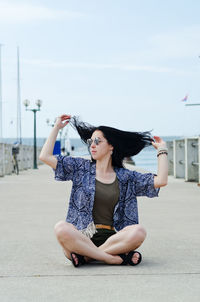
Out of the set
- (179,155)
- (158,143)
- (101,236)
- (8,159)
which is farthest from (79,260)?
(8,159)

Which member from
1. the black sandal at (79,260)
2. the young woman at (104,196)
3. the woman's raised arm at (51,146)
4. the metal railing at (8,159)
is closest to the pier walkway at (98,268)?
the black sandal at (79,260)

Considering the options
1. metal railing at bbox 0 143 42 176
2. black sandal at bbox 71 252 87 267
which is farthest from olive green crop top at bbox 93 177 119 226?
metal railing at bbox 0 143 42 176

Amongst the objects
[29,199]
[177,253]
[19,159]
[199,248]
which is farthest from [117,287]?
[19,159]

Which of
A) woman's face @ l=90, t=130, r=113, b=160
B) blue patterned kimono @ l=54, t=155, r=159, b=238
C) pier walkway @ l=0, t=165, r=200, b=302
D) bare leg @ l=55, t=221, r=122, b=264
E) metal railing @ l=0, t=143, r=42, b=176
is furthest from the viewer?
metal railing @ l=0, t=143, r=42, b=176

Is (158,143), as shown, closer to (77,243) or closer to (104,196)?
(104,196)

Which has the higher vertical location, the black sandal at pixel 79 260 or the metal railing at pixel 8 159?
the black sandal at pixel 79 260

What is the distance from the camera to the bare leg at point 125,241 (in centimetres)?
530

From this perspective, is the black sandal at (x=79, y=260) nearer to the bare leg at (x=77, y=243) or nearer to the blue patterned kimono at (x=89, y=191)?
the bare leg at (x=77, y=243)

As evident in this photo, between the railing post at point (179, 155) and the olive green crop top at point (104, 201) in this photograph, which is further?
the railing post at point (179, 155)

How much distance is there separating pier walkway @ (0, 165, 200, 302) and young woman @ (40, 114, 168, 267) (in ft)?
0.52

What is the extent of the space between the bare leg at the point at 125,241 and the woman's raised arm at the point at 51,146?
81 cm

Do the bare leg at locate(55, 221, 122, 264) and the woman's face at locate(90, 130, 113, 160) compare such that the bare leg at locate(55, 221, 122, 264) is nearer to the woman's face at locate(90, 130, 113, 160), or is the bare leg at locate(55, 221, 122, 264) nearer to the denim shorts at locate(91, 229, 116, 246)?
the denim shorts at locate(91, 229, 116, 246)

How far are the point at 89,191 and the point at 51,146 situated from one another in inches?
20.9

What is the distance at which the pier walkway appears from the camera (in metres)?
4.26
